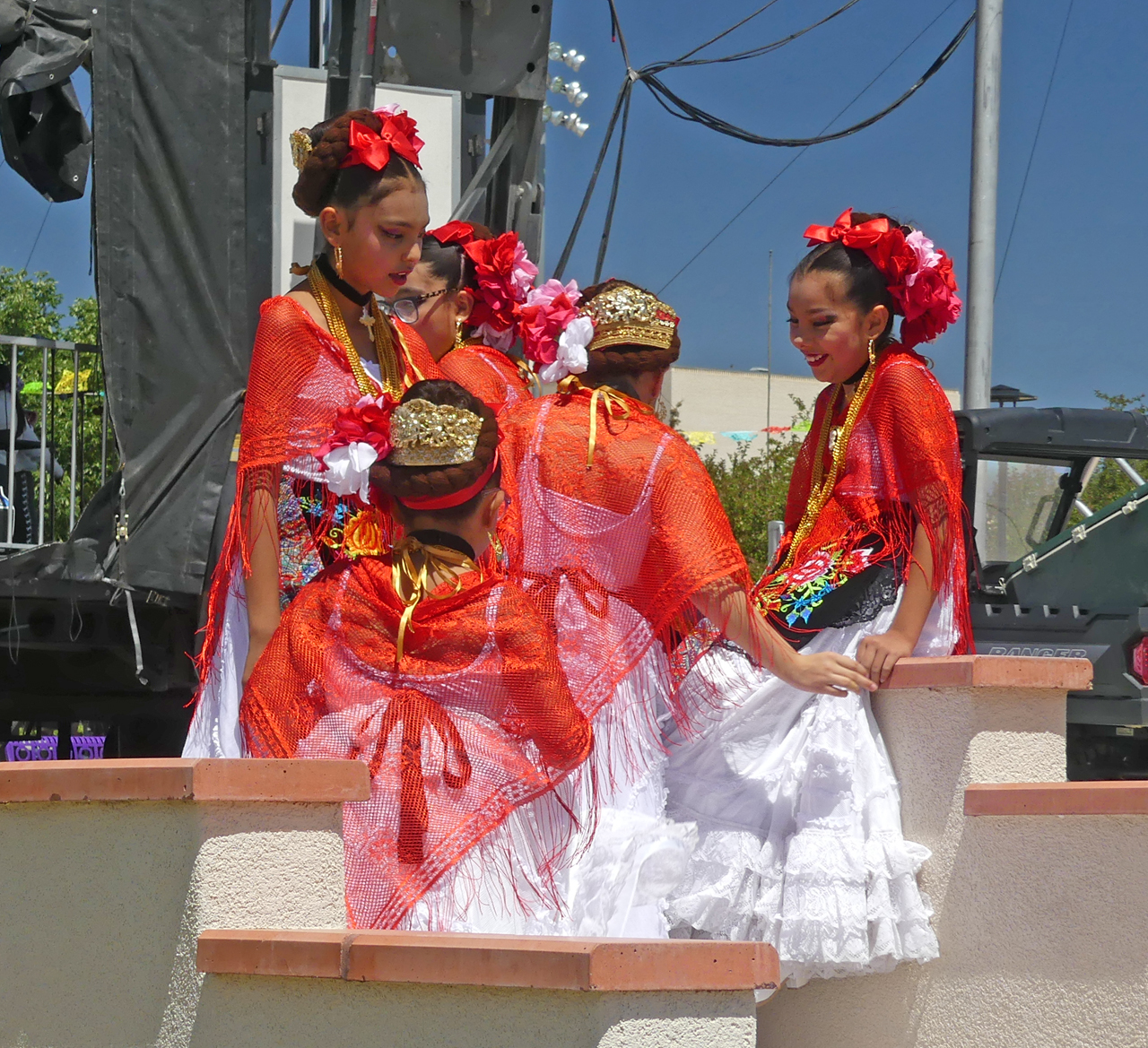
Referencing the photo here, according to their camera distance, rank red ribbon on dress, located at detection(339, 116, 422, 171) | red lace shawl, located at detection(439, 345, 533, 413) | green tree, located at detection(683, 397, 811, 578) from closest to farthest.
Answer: red ribbon on dress, located at detection(339, 116, 422, 171) → red lace shawl, located at detection(439, 345, 533, 413) → green tree, located at detection(683, 397, 811, 578)

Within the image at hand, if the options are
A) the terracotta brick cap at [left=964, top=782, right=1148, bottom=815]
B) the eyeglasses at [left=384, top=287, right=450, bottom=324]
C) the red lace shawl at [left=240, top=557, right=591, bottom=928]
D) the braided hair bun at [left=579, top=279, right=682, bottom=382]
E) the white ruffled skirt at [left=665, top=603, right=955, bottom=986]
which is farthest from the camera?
the eyeglasses at [left=384, top=287, right=450, bottom=324]

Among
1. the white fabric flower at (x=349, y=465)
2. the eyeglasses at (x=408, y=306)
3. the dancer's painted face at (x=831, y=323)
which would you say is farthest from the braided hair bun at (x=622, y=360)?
the white fabric flower at (x=349, y=465)

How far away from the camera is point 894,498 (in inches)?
130

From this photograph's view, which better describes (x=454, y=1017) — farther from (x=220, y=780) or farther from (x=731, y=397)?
(x=731, y=397)

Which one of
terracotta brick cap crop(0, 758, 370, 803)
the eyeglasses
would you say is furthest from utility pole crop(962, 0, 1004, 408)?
terracotta brick cap crop(0, 758, 370, 803)

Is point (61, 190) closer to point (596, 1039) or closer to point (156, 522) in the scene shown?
point (156, 522)

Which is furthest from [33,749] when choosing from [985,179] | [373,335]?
[985,179]

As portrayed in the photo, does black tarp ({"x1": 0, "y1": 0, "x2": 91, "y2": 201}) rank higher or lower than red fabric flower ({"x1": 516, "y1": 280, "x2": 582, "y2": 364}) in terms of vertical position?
higher

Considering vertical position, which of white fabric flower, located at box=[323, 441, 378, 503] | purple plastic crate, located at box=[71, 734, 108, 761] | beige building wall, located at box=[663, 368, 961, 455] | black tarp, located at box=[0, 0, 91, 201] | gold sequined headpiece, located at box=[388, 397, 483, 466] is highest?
black tarp, located at box=[0, 0, 91, 201]

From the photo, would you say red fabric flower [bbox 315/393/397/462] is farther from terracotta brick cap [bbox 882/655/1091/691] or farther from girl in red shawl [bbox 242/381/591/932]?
terracotta brick cap [bbox 882/655/1091/691]

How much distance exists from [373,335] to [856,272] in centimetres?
115

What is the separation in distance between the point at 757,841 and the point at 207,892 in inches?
47.9

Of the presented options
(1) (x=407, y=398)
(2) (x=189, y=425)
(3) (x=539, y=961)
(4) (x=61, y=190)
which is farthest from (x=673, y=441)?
(4) (x=61, y=190)

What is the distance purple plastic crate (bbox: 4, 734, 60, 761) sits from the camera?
6.39 m
